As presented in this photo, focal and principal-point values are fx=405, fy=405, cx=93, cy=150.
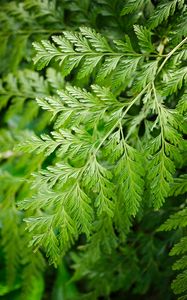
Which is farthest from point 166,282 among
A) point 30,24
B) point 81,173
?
point 30,24

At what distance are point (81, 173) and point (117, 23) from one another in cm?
56

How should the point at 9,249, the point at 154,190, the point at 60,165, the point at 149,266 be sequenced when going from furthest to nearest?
the point at 149,266 < the point at 9,249 < the point at 60,165 < the point at 154,190

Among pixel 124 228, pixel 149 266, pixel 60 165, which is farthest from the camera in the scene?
pixel 149 266

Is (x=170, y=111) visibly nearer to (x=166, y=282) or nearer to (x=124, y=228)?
(x=124, y=228)

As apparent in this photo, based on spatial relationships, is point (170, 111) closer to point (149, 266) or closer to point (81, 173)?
point (81, 173)

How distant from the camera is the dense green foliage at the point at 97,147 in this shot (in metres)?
0.95

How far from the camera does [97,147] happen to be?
1013 mm

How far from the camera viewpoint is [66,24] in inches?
57.4

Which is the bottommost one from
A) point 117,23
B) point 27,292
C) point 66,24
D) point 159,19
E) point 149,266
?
point 149,266

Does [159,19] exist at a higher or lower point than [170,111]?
higher

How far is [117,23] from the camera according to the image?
129cm

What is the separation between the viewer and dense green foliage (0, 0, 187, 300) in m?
0.95

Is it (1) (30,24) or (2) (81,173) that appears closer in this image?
(2) (81,173)

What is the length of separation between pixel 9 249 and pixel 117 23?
86 centimetres
